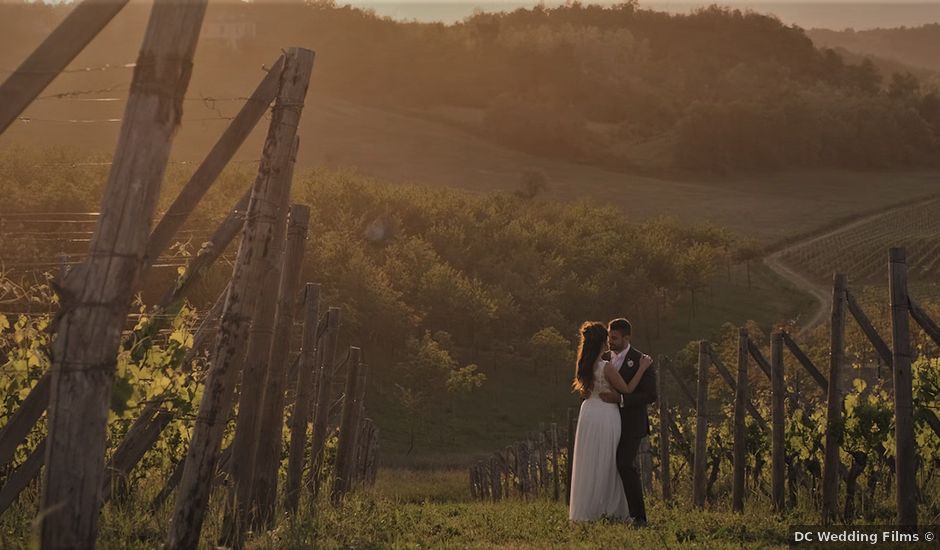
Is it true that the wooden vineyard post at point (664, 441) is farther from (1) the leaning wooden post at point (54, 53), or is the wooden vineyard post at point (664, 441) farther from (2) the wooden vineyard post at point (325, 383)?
(1) the leaning wooden post at point (54, 53)

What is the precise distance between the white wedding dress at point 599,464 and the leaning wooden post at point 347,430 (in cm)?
302

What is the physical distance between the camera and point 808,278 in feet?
277

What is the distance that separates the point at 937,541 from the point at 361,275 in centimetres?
5128

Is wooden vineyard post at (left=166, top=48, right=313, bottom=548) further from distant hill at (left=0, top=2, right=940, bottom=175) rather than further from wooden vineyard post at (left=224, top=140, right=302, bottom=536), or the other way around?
distant hill at (left=0, top=2, right=940, bottom=175)

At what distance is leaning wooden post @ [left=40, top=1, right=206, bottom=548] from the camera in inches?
185

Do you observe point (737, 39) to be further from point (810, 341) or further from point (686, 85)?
point (810, 341)


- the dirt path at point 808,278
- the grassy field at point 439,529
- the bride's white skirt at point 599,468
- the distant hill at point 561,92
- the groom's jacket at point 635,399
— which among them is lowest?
the grassy field at point 439,529

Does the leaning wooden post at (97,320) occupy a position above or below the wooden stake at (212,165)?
below

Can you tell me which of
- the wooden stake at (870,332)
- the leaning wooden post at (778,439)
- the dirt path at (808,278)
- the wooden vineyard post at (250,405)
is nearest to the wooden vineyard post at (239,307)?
the wooden vineyard post at (250,405)

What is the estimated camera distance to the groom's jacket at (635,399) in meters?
10.5

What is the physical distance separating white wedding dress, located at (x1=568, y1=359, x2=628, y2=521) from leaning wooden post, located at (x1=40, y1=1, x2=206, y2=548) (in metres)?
6.31

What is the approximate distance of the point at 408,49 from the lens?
15038 cm

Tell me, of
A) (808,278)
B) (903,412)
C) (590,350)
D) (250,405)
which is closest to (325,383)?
(590,350)

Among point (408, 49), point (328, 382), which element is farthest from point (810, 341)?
point (408, 49)
